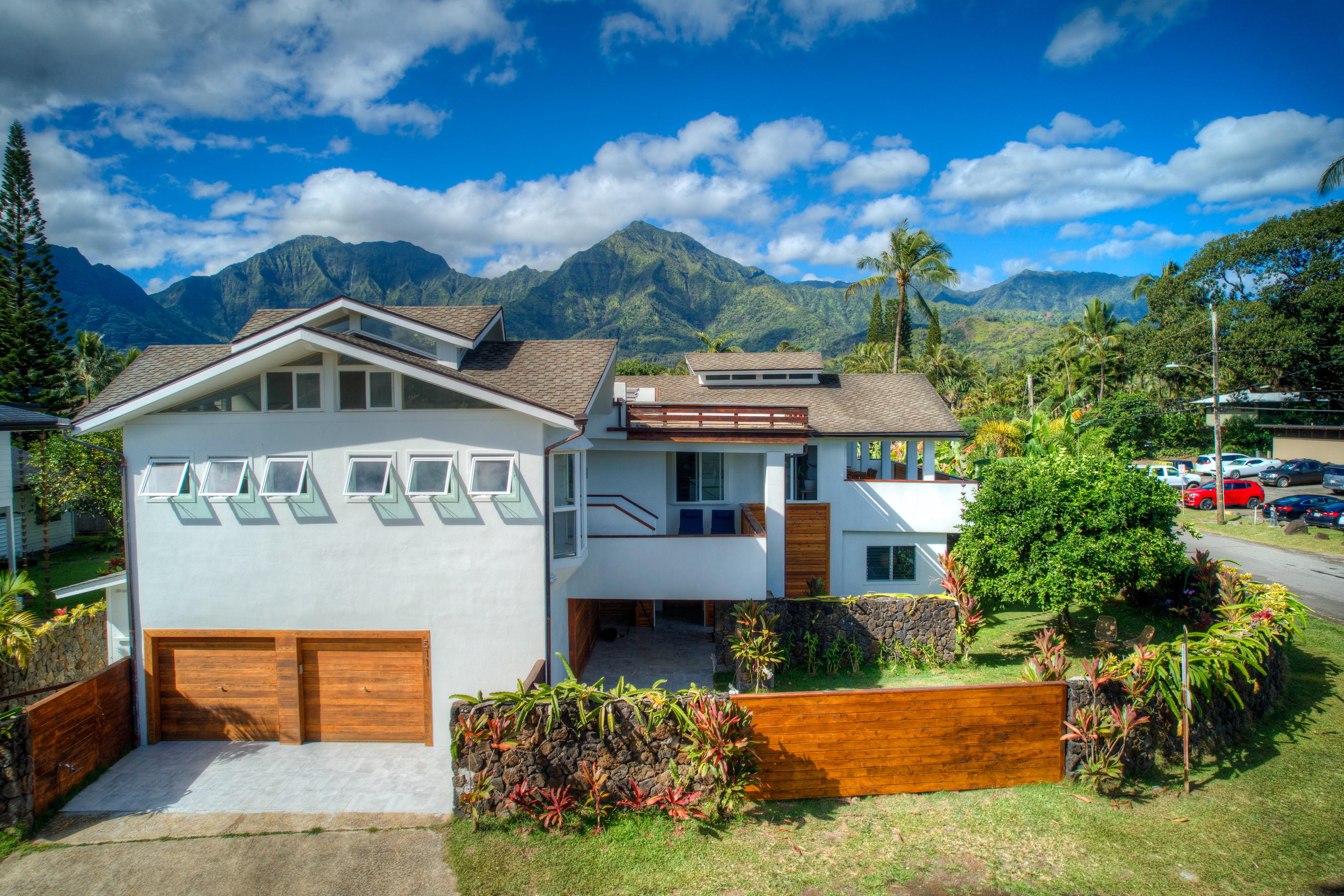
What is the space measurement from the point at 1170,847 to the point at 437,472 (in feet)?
38.1

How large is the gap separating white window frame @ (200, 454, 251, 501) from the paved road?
23.2 metres

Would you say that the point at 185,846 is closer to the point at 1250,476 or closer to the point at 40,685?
the point at 40,685

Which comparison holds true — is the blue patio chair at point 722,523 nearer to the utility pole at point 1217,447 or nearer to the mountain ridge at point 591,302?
the utility pole at point 1217,447

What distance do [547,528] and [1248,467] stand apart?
41817 millimetres

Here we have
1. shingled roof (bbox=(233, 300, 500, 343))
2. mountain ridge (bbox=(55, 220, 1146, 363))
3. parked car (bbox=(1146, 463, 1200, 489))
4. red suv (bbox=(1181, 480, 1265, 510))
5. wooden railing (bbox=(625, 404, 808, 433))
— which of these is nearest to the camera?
shingled roof (bbox=(233, 300, 500, 343))

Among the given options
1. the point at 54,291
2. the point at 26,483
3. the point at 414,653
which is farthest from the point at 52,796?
the point at 54,291

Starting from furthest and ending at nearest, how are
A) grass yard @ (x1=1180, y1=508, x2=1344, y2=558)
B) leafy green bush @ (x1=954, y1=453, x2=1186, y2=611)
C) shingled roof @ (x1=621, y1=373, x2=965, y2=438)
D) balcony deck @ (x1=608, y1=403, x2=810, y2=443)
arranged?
grass yard @ (x1=1180, y1=508, x2=1344, y2=558), shingled roof @ (x1=621, y1=373, x2=965, y2=438), balcony deck @ (x1=608, y1=403, x2=810, y2=443), leafy green bush @ (x1=954, y1=453, x2=1186, y2=611)

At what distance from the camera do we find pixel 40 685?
1105 centimetres

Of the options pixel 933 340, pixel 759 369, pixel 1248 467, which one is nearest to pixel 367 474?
pixel 759 369

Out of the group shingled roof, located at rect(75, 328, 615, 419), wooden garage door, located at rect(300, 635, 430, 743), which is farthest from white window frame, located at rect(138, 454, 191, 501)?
wooden garage door, located at rect(300, 635, 430, 743)

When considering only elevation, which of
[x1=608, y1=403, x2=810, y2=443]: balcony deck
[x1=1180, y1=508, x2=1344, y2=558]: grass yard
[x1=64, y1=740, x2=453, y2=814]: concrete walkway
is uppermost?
[x1=608, y1=403, x2=810, y2=443]: balcony deck

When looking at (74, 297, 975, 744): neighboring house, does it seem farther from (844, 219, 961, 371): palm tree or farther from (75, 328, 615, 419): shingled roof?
(844, 219, 961, 371): palm tree

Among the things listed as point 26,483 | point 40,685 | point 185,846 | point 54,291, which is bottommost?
point 185,846

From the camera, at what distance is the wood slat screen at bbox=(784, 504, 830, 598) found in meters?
17.4
